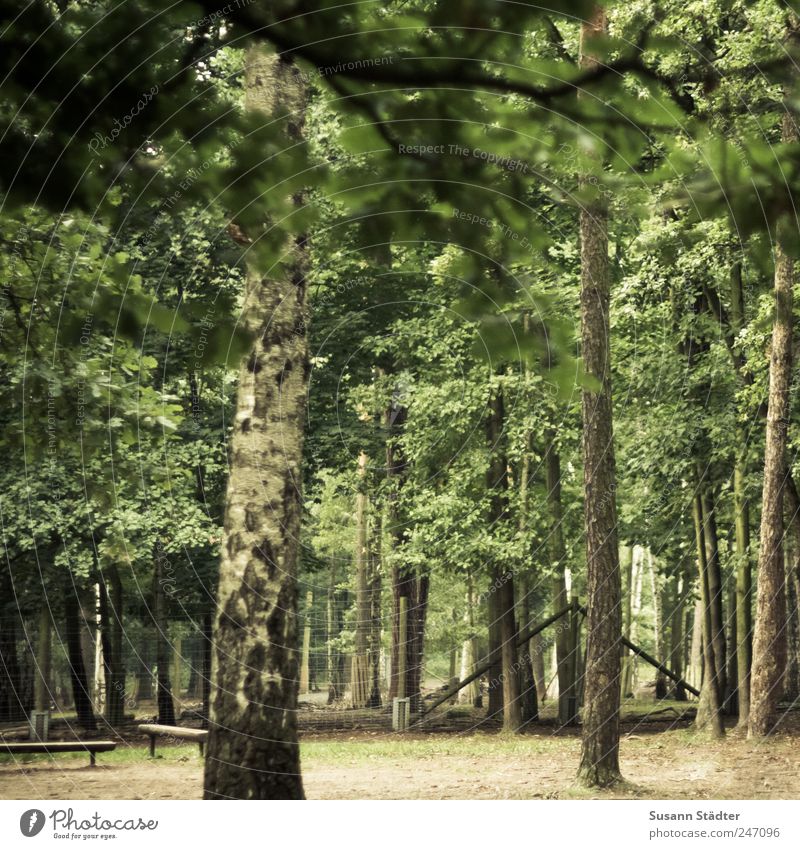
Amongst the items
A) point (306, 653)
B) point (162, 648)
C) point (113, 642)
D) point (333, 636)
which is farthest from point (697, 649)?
point (113, 642)

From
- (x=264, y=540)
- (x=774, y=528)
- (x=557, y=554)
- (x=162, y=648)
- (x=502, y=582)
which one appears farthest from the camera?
(x=502, y=582)

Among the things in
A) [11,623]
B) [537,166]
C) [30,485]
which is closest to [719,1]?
[537,166]

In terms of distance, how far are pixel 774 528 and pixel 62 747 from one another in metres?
4.00

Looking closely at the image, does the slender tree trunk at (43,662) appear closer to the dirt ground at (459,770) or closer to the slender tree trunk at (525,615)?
the dirt ground at (459,770)

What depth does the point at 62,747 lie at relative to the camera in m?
4.93

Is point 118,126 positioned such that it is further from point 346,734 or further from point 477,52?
point 346,734

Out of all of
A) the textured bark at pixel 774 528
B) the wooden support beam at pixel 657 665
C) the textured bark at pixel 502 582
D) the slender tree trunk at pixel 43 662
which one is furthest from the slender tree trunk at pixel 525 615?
the slender tree trunk at pixel 43 662

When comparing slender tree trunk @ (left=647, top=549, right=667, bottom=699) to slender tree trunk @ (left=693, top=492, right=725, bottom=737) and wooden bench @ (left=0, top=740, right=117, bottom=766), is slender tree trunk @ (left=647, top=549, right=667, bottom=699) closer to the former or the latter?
slender tree trunk @ (left=693, top=492, right=725, bottom=737)

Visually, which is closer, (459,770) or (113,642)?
(459,770)

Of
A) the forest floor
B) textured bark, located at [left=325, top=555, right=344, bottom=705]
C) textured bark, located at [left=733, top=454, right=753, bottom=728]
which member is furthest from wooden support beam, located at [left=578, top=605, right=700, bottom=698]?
textured bark, located at [left=325, top=555, right=344, bottom=705]

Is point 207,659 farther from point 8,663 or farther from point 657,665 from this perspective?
point 657,665

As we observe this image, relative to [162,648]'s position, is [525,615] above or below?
above

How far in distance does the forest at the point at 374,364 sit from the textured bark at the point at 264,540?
2cm

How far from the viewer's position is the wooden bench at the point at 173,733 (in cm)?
467
